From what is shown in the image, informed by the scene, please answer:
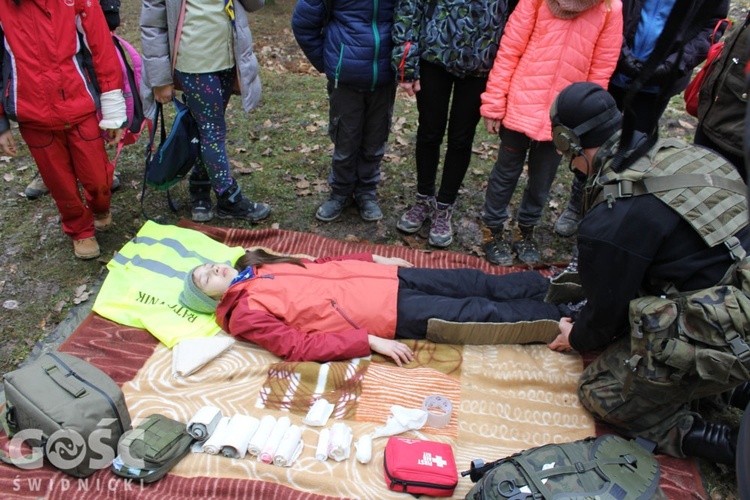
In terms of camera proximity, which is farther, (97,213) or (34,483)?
(97,213)

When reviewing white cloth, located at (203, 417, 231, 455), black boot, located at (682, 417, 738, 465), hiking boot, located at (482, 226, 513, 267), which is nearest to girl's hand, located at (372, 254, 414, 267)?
hiking boot, located at (482, 226, 513, 267)

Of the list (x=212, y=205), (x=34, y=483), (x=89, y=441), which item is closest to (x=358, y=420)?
(x=89, y=441)

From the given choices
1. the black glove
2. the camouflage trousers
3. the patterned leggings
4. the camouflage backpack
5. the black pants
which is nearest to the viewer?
the camouflage backpack

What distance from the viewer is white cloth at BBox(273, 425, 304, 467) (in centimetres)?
290

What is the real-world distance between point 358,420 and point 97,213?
3.12 meters

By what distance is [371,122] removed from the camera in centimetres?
462

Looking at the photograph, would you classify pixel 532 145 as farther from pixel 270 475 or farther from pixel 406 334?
pixel 270 475

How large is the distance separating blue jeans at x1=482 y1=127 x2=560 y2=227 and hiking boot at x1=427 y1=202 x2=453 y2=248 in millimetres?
362

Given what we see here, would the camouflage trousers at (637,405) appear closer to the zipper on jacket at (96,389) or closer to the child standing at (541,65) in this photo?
the child standing at (541,65)

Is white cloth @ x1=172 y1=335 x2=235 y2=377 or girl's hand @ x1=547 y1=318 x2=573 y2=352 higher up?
girl's hand @ x1=547 y1=318 x2=573 y2=352

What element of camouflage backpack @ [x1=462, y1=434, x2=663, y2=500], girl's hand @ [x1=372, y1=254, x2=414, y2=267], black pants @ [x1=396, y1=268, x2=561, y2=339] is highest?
camouflage backpack @ [x1=462, y1=434, x2=663, y2=500]

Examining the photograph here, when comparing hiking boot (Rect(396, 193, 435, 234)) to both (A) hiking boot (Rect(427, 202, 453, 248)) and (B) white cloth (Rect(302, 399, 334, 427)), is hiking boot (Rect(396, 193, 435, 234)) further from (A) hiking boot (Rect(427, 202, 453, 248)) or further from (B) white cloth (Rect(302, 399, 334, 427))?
(B) white cloth (Rect(302, 399, 334, 427))

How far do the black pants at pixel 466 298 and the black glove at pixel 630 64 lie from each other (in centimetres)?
166

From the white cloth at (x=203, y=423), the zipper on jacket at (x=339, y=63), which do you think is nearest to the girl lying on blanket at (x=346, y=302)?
the white cloth at (x=203, y=423)
